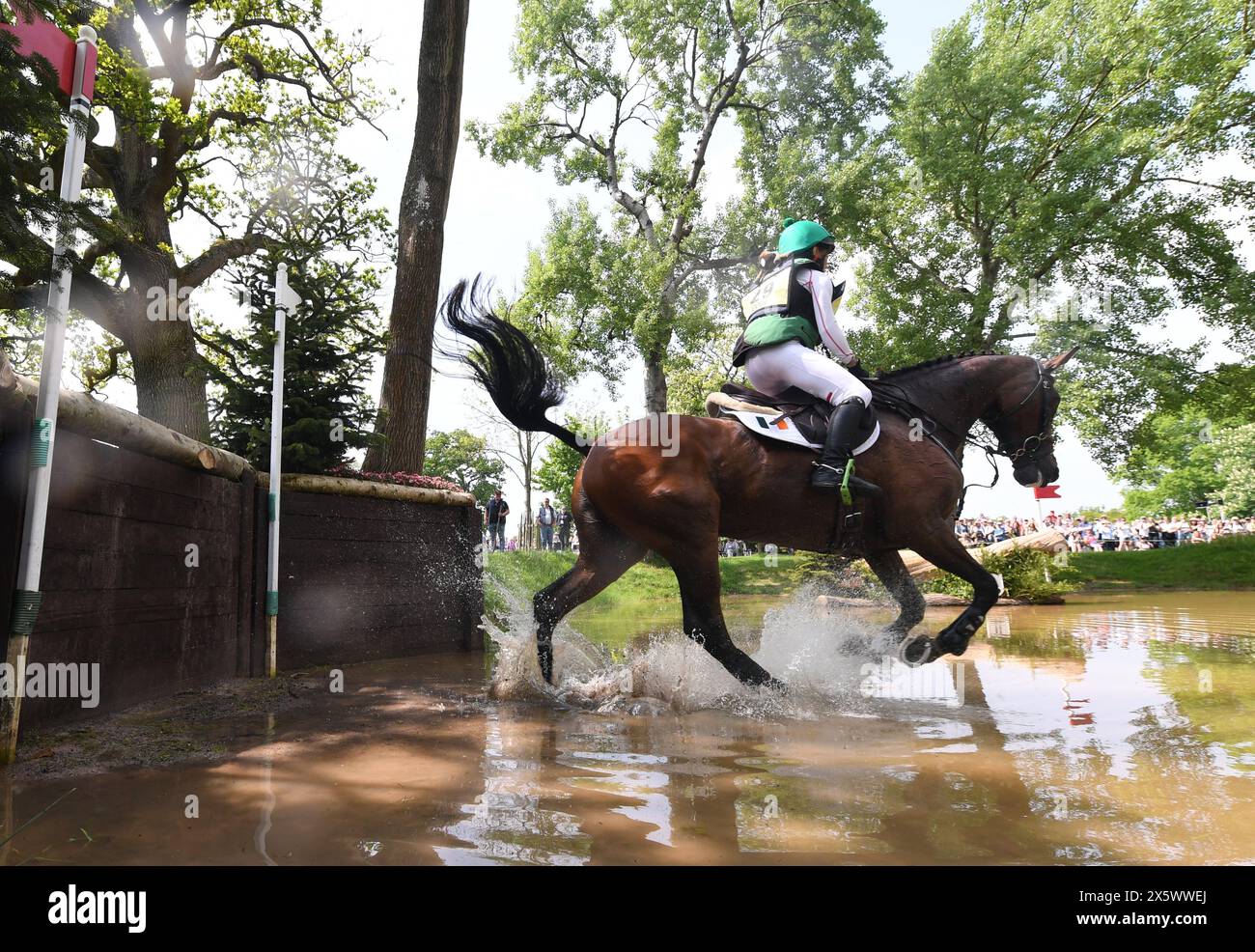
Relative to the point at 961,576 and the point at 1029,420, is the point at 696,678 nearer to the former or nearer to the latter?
the point at 961,576

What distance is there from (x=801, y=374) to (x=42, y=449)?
4080mm

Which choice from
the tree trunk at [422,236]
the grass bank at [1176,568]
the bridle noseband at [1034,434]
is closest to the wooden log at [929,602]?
the grass bank at [1176,568]

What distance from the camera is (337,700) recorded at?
475 centimetres

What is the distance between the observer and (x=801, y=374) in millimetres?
4883

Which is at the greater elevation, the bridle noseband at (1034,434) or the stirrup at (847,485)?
the bridle noseband at (1034,434)

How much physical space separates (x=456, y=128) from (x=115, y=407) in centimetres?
797

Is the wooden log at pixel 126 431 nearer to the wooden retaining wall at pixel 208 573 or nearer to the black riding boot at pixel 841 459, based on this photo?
the wooden retaining wall at pixel 208 573

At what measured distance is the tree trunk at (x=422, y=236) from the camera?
9.53 m

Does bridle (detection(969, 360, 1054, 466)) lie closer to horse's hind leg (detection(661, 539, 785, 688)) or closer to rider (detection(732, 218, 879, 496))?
rider (detection(732, 218, 879, 496))

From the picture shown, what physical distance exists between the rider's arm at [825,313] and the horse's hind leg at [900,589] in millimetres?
1365

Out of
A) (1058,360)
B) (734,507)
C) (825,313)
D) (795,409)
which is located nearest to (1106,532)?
(1058,360)

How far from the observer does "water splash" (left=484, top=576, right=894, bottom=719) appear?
176 inches

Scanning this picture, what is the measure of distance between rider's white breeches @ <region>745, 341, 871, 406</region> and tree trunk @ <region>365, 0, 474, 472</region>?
18.6 ft
